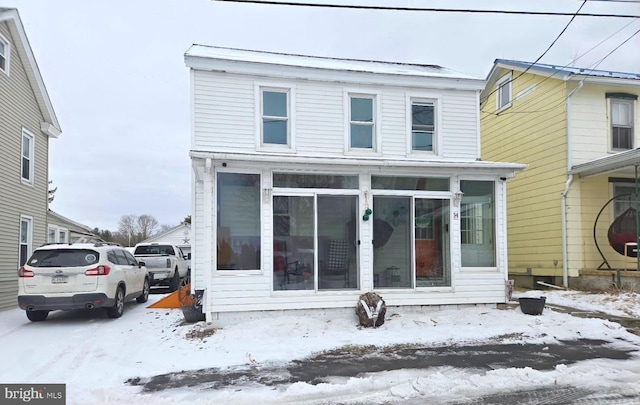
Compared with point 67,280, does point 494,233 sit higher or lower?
higher

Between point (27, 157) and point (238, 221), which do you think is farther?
point (27, 157)

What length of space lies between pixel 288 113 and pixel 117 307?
5.64 metres

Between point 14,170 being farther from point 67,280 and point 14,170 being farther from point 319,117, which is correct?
point 319,117

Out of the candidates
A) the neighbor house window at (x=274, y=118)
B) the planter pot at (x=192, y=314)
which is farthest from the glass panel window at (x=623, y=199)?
the planter pot at (x=192, y=314)

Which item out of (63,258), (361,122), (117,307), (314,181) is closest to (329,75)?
(361,122)

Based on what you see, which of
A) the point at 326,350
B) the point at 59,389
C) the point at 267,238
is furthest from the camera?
the point at 267,238

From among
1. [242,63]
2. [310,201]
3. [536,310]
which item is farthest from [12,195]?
[536,310]

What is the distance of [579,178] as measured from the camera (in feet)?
43.8

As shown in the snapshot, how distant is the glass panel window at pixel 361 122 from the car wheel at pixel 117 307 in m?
6.15

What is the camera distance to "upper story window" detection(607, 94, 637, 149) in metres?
13.8

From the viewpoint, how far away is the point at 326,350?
7.04 m

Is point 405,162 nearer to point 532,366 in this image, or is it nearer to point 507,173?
point 507,173

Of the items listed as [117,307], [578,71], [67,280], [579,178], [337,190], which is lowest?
[117,307]

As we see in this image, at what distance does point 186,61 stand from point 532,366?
871 cm
